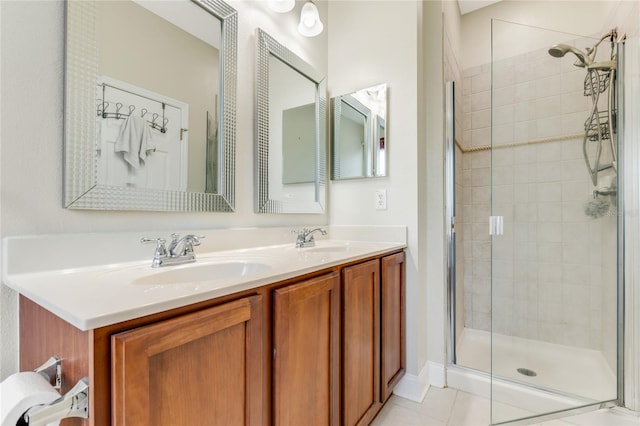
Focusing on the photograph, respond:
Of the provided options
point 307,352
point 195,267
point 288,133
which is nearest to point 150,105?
point 195,267

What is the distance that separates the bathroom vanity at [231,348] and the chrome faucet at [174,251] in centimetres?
4

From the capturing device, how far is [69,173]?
0.86 m

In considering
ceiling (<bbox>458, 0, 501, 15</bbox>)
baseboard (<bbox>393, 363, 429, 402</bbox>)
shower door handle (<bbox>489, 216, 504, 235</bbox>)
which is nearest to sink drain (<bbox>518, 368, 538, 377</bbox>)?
baseboard (<bbox>393, 363, 429, 402</bbox>)

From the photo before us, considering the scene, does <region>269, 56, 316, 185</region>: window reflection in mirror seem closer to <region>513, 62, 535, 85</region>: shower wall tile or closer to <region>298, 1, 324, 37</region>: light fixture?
<region>298, 1, 324, 37</region>: light fixture

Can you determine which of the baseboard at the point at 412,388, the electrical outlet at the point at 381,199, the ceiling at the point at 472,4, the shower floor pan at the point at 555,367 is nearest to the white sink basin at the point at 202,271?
the electrical outlet at the point at 381,199

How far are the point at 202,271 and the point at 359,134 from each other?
4.28ft

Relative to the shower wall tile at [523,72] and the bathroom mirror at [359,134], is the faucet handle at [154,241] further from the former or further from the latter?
the shower wall tile at [523,72]

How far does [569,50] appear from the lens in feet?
5.57

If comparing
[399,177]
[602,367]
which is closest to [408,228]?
[399,177]

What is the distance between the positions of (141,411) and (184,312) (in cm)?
17

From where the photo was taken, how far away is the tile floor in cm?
143

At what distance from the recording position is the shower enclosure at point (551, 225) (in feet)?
5.10

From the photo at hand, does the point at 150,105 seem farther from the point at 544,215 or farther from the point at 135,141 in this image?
the point at 544,215

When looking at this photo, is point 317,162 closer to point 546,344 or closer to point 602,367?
point 546,344
